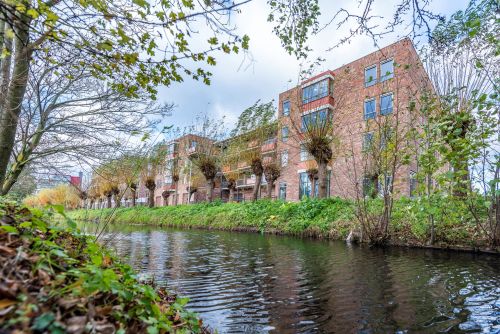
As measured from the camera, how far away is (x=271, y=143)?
27.5 meters

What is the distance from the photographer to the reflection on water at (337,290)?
331 centimetres

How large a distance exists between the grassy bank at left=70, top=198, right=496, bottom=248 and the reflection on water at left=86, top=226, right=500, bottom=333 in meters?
1.25

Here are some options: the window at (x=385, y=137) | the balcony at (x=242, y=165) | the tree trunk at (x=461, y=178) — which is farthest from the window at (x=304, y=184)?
the tree trunk at (x=461, y=178)

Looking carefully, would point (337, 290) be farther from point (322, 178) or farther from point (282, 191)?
point (282, 191)

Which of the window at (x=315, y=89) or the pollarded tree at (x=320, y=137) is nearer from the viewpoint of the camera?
the pollarded tree at (x=320, y=137)

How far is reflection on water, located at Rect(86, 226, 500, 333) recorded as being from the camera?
10.9 ft

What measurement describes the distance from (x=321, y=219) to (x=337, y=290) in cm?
909

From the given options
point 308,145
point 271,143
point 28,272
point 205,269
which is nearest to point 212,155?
point 271,143

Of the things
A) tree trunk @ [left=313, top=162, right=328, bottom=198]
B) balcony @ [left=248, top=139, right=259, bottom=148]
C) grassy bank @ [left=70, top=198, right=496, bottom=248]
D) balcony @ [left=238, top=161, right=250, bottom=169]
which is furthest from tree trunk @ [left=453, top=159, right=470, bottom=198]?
balcony @ [left=238, top=161, right=250, bottom=169]

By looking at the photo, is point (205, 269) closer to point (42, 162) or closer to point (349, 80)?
point (42, 162)

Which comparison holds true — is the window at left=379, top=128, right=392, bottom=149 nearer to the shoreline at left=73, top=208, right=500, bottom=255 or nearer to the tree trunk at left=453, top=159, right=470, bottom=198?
the tree trunk at left=453, top=159, right=470, bottom=198

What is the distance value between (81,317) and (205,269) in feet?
16.7

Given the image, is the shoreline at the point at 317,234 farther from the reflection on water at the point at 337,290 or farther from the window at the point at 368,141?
the window at the point at 368,141

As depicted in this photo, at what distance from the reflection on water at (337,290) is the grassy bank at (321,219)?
125 cm
